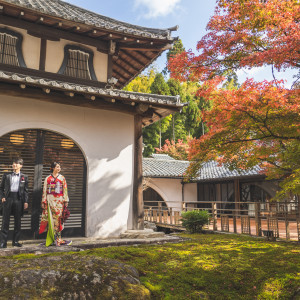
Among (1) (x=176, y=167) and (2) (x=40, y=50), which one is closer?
(2) (x=40, y=50)

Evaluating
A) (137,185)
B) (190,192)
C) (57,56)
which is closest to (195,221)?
(137,185)

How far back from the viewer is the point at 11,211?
5965 mm

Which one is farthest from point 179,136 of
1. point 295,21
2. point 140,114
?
point 295,21

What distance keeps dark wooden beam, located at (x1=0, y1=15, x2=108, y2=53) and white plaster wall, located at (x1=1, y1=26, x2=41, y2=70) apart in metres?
0.16

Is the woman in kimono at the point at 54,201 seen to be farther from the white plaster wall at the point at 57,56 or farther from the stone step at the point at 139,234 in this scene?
the white plaster wall at the point at 57,56

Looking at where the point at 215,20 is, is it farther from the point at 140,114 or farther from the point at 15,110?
the point at 15,110

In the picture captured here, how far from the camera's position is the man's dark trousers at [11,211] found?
5.84m

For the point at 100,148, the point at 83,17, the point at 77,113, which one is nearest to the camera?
the point at 77,113

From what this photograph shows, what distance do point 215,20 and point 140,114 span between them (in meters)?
3.08

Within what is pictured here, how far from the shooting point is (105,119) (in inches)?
312

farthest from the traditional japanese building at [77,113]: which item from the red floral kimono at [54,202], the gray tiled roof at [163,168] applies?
the gray tiled roof at [163,168]

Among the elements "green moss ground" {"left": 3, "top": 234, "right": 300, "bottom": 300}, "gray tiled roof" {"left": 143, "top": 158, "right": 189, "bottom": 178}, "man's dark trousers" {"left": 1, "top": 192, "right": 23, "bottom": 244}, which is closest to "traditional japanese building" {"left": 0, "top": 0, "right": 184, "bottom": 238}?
"man's dark trousers" {"left": 1, "top": 192, "right": 23, "bottom": 244}

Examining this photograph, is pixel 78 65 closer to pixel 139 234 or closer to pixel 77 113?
pixel 77 113

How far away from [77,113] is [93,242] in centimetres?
328
